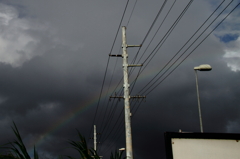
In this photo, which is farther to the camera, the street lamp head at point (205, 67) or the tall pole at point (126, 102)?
the street lamp head at point (205, 67)

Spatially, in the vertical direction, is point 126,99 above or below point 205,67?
below

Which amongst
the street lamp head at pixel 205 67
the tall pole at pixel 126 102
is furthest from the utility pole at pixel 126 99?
the street lamp head at pixel 205 67

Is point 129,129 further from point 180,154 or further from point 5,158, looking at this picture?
point 5,158

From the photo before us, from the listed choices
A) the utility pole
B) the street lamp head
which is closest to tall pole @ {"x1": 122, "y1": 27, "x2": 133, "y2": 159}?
the utility pole

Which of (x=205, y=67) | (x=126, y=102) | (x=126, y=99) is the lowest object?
(x=126, y=102)

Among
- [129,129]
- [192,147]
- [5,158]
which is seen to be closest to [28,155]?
[5,158]

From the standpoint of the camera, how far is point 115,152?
4.47 metres

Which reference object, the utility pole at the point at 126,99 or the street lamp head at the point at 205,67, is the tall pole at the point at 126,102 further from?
the street lamp head at the point at 205,67

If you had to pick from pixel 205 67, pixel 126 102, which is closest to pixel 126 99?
pixel 126 102

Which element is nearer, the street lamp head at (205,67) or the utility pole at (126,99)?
the utility pole at (126,99)

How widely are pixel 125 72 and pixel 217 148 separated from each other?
13452 mm

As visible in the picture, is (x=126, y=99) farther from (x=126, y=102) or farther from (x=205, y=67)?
(x=205, y=67)

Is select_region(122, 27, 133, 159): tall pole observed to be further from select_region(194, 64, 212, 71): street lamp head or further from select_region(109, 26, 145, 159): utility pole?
select_region(194, 64, 212, 71): street lamp head

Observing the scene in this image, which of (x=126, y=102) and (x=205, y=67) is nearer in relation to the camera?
(x=205, y=67)
